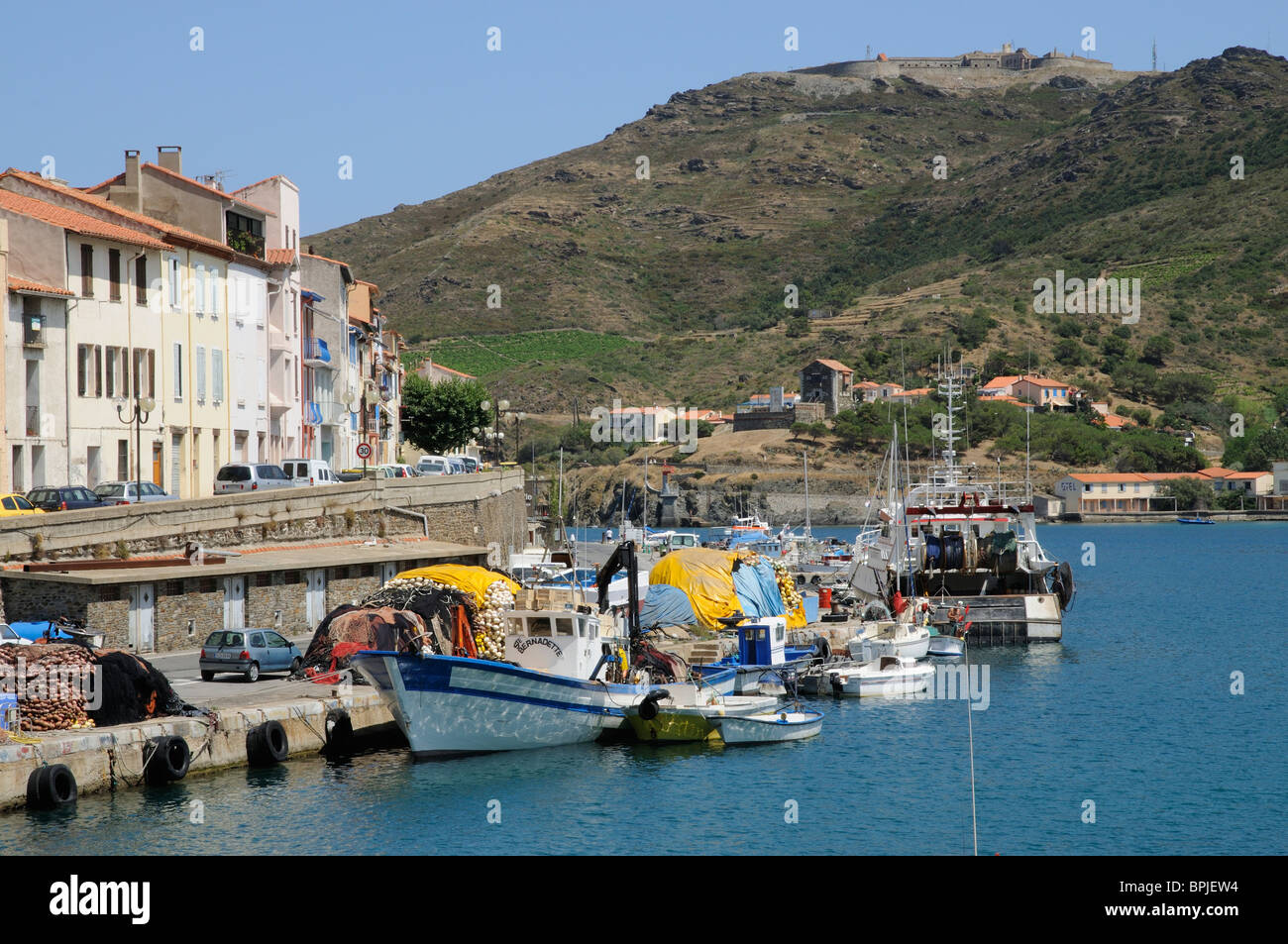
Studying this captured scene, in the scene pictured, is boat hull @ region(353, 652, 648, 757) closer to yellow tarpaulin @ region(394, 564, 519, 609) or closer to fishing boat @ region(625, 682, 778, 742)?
fishing boat @ region(625, 682, 778, 742)

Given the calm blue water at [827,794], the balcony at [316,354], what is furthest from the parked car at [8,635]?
the balcony at [316,354]

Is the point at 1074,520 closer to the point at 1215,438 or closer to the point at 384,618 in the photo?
the point at 1215,438

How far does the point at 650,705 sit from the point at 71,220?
25.0 m

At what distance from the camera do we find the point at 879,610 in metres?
51.9

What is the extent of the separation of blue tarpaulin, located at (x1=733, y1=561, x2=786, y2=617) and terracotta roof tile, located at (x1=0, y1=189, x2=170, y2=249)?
72.2 ft

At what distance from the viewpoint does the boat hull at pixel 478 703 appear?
27766 mm

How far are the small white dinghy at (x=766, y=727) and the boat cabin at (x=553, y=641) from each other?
3378 millimetres

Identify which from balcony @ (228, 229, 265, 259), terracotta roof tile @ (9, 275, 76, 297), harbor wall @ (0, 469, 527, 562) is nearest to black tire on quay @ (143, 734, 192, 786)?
harbor wall @ (0, 469, 527, 562)

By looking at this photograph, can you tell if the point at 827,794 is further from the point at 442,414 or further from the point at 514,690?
the point at 442,414

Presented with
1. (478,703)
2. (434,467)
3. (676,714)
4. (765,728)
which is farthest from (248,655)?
(434,467)

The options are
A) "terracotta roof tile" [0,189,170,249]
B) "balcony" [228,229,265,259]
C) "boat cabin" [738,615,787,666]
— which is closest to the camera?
"boat cabin" [738,615,787,666]

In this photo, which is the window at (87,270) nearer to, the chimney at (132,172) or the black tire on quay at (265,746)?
the chimney at (132,172)

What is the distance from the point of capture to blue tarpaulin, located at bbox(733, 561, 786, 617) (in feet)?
147
